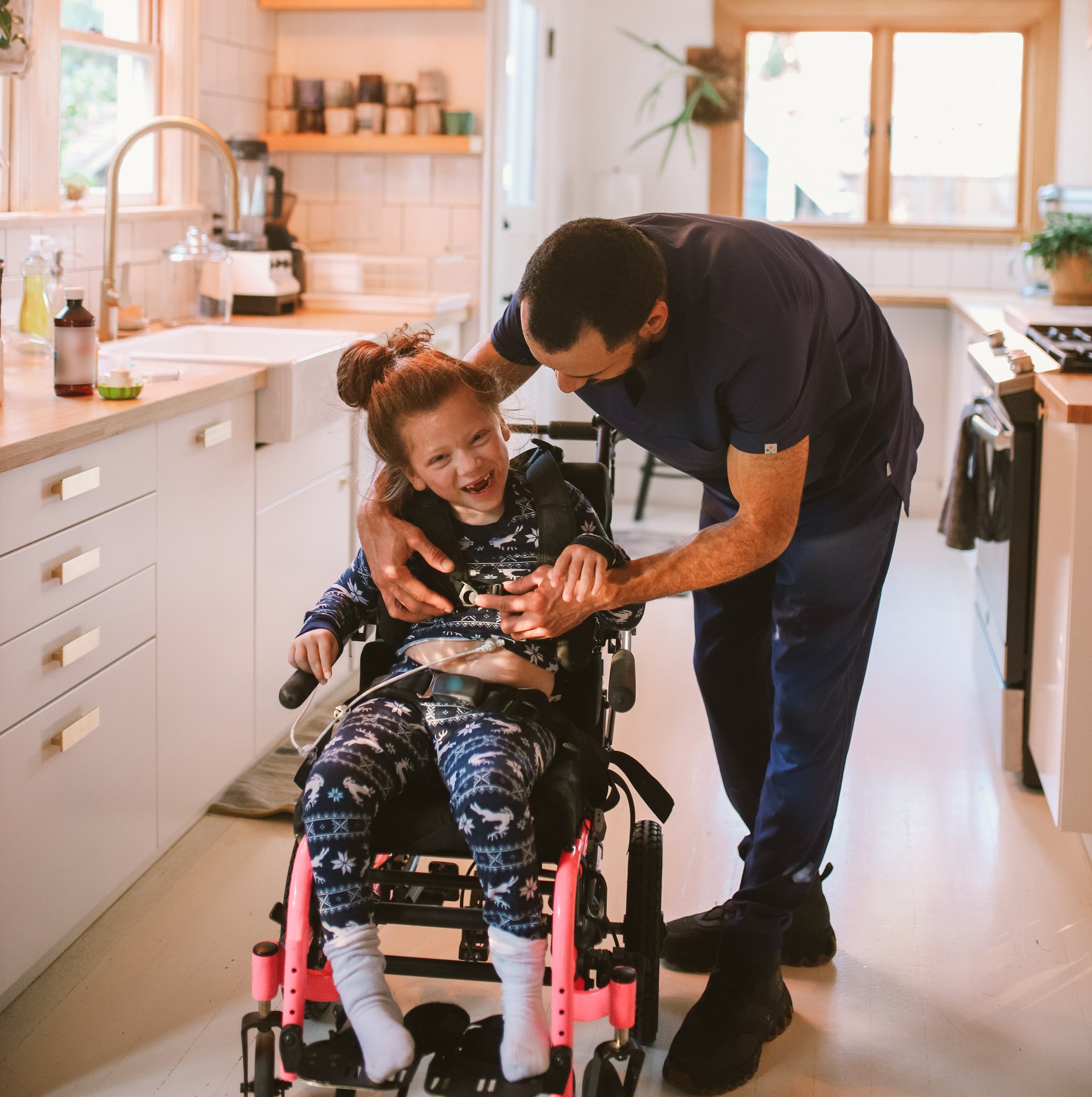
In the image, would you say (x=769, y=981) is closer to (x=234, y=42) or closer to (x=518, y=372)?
(x=518, y=372)

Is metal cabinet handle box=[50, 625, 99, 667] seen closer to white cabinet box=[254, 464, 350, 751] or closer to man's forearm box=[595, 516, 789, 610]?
white cabinet box=[254, 464, 350, 751]

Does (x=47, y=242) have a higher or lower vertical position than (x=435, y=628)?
higher

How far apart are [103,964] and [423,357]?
1.16m

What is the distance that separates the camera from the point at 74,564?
1.99 meters

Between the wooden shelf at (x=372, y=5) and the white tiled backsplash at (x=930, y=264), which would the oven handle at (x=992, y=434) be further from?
the white tiled backsplash at (x=930, y=264)

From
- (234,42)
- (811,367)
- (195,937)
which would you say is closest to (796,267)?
(811,367)

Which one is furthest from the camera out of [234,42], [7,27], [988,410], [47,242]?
[234,42]

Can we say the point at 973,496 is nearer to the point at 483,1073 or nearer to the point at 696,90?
the point at 483,1073

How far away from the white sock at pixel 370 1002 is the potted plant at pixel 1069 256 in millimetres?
3847

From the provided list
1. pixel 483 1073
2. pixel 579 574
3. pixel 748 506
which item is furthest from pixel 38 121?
pixel 483 1073

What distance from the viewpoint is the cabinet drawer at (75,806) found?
74.5 inches

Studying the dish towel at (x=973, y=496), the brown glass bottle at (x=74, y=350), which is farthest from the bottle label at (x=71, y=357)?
the dish towel at (x=973, y=496)

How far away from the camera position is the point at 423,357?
1.74 m

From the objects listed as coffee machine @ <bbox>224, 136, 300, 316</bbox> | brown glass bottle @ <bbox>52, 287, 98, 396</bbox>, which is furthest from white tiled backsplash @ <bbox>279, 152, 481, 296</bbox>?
brown glass bottle @ <bbox>52, 287, 98, 396</bbox>
